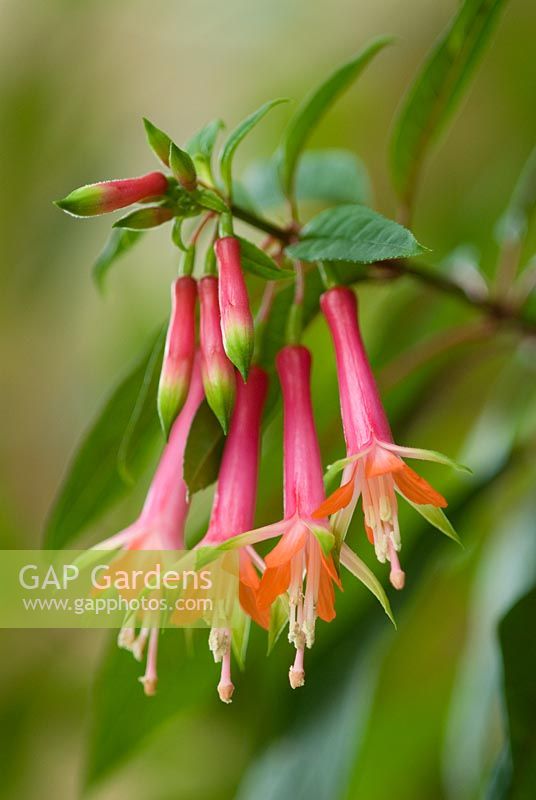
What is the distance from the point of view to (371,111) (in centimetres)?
188

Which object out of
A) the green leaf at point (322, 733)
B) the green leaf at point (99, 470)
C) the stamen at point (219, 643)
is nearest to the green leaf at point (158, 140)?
the green leaf at point (99, 470)

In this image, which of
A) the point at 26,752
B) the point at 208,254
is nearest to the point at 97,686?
the point at 208,254

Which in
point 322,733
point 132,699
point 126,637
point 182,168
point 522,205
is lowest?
point 322,733

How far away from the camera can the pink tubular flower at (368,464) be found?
0.48 metres

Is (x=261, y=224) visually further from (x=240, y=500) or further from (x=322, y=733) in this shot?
(x=322, y=733)

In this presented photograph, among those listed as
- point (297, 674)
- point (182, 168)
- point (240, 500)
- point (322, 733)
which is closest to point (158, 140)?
point (182, 168)

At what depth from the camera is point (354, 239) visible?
0.50 meters

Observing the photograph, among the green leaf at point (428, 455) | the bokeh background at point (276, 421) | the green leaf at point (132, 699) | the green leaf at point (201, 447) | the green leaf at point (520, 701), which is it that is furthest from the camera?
the bokeh background at point (276, 421)

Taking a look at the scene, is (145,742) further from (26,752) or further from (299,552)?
(26,752)

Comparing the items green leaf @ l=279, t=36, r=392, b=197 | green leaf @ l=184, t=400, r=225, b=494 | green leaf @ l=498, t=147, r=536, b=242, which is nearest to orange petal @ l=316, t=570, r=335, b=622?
green leaf @ l=184, t=400, r=225, b=494

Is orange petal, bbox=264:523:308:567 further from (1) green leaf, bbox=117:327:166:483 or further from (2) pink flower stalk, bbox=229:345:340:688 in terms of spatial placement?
(1) green leaf, bbox=117:327:166:483

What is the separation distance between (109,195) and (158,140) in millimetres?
57

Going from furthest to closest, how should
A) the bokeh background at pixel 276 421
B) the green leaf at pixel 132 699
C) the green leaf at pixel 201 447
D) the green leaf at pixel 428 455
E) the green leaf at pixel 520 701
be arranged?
the bokeh background at pixel 276 421 < the green leaf at pixel 132 699 < the green leaf at pixel 520 701 < the green leaf at pixel 201 447 < the green leaf at pixel 428 455

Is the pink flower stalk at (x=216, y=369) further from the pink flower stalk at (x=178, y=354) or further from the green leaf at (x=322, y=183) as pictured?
the green leaf at (x=322, y=183)
